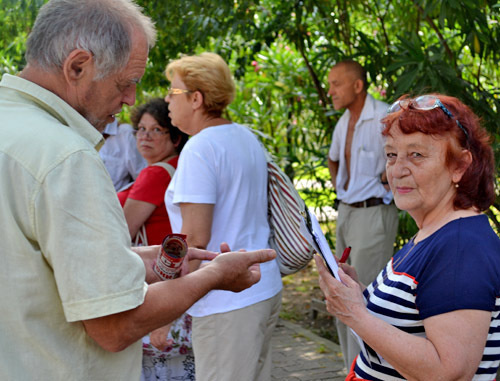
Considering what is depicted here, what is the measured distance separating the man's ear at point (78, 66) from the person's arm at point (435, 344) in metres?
1.17

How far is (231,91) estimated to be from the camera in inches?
142

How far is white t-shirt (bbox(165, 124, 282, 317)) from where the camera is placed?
312cm

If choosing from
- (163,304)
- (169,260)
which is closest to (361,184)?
(169,260)

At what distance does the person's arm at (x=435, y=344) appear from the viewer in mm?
1957

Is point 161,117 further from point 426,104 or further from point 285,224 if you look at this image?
point 426,104

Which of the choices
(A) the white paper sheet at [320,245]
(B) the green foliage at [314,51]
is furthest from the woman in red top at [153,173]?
(A) the white paper sheet at [320,245]

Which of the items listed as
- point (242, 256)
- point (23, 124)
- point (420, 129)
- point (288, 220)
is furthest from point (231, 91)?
point (23, 124)

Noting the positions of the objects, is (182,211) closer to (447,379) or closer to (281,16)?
(447,379)

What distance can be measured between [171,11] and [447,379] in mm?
4597

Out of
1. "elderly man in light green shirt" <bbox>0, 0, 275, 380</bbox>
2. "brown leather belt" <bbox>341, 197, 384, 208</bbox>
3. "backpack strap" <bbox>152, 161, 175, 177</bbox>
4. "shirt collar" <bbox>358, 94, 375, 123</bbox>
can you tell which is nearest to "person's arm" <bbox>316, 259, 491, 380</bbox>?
"elderly man in light green shirt" <bbox>0, 0, 275, 380</bbox>

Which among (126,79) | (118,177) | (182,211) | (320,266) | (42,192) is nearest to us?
(42,192)

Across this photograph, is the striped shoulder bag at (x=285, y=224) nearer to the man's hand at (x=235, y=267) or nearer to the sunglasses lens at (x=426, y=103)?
the sunglasses lens at (x=426, y=103)

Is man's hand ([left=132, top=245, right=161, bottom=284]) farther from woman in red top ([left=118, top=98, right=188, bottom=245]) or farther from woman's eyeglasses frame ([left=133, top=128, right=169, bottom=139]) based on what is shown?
woman's eyeglasses frame ([left=133, top=128, right=169, bottom=139])

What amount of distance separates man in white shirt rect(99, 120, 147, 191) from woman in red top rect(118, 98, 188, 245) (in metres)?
0.58
